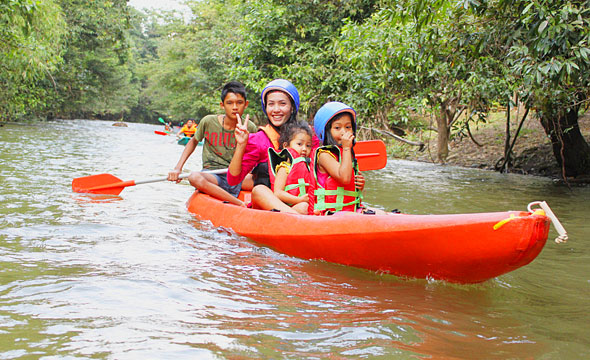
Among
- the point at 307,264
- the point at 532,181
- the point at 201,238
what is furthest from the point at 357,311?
the point at 532,181

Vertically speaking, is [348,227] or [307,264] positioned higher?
[348,227]

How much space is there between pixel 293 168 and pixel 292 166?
0.02m

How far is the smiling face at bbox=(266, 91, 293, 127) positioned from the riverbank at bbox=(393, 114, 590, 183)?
7.35 meters

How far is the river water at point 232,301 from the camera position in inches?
83.5

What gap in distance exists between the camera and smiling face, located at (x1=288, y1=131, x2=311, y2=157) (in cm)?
421

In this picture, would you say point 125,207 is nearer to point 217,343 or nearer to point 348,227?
point 348,227

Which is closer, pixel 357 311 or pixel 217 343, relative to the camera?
pixel 217 343

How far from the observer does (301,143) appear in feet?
13.9

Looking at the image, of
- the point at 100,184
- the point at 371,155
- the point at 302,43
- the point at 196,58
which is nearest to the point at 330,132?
the point at 371,155

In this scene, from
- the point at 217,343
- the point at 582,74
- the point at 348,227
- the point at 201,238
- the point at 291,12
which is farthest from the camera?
the point at 291,12

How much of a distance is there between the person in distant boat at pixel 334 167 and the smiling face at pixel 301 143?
404 millimetres

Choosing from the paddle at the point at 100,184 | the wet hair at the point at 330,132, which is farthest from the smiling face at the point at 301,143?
the paddle at the point at 100,184

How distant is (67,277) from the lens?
2.91m

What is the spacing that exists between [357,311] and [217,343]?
792 millimetres
